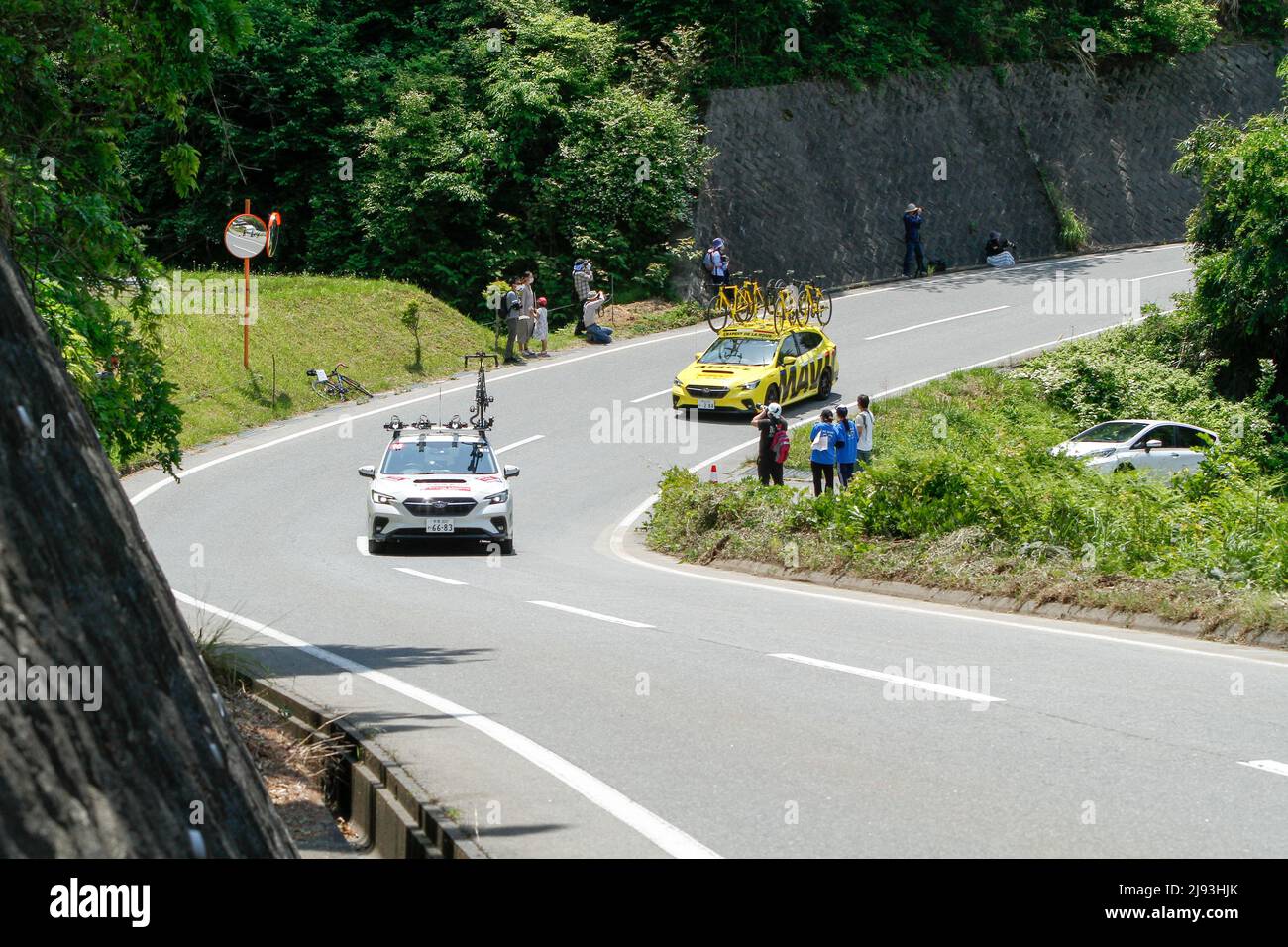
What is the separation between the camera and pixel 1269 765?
25.3 feet

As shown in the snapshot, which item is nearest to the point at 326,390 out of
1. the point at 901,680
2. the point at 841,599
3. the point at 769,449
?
the point at 769,449

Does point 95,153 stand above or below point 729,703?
above

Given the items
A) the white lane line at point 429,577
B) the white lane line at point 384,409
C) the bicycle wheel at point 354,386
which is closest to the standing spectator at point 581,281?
the white lane line at point 384,409

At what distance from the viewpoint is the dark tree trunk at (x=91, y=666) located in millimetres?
3594

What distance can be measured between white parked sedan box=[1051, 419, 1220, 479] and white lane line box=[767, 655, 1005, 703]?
16315 mm

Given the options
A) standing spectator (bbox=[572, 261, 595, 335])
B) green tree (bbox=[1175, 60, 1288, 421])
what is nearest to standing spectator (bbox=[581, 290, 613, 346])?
standing spectator (bbox=[572, 261, 595, 335])

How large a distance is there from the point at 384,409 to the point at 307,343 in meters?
3.85

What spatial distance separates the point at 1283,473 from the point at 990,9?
98.5 feet

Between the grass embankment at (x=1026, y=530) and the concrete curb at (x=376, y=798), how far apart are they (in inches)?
306

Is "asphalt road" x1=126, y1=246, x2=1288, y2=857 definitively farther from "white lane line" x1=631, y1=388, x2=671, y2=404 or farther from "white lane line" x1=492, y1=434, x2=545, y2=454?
"white lane line" x1=631, y1=388, x2=671, y2=404

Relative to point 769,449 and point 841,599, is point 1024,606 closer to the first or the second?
point 841,599

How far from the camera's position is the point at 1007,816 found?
6910 mm

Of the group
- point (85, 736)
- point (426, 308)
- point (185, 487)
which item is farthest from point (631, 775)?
point (426, 308)

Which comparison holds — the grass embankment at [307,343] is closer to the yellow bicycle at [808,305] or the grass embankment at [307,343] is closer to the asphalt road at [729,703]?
the yellow bicycle at [808,305]
